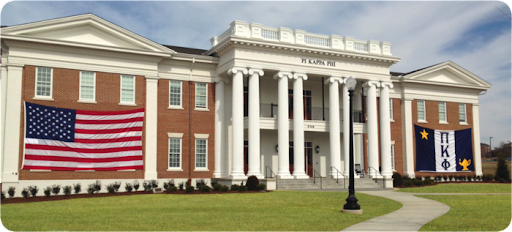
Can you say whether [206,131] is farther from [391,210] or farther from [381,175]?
[391,210]

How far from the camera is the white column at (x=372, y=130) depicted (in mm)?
34062

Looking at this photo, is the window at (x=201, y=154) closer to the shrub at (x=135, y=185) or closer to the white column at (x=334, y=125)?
the shrub at (x=135, y=185)

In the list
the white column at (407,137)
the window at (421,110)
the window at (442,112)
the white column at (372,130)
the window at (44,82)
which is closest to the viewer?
the window at (44,82)

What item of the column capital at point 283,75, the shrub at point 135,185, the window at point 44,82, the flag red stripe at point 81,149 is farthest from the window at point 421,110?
the window at point 44,82

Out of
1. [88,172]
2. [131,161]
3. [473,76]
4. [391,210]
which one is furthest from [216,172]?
[473,76]

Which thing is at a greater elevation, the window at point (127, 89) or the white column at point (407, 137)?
the window at point (127, 89)

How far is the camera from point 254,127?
30.3m

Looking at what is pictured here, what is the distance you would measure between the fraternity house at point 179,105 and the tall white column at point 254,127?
0.22ft

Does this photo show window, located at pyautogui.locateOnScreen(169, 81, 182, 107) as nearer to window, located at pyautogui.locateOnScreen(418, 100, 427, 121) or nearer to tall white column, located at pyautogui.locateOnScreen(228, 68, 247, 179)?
tall white column, located at pyautogui.locateOnScreen(228, 68, 247, 179)

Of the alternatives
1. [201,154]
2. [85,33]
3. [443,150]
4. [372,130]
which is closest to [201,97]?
[201,154]

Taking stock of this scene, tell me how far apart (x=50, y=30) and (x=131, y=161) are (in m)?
9.05

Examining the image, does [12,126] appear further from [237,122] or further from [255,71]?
[255,71]

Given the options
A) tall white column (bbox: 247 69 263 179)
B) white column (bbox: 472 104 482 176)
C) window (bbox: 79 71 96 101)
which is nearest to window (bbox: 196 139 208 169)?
tall white column (bbox: 247 69 263 179)

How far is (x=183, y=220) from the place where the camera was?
14391mm
